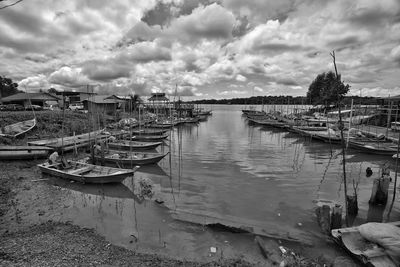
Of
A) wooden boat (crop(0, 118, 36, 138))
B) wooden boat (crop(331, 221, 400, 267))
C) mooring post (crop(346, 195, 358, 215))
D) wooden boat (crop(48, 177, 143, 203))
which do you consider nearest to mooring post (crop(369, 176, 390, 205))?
mooring post (crop(346, 195, 358, 215))

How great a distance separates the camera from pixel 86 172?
12523mm

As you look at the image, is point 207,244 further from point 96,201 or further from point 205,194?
point 96,201

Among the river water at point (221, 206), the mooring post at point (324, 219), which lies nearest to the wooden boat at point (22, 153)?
the river water at point (221, 206)

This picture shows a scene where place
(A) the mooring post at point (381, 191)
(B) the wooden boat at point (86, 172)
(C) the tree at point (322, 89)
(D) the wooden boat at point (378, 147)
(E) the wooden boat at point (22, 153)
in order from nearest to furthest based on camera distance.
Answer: (A) the mooring post at point (381, 191), (B) the wooden boat at point (86, 172), (E) the wooden boat at point (22, 153), (D) the wooden boat at point (378, 147), (C) the tree at point (322, 89)

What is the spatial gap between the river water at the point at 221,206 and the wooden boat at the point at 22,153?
21.6 ft

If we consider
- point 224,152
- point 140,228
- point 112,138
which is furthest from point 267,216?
point 112,138

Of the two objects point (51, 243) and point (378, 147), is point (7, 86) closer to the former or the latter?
point (51, 243)

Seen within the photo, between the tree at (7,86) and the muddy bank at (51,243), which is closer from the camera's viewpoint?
the muddy bank at (51,243)

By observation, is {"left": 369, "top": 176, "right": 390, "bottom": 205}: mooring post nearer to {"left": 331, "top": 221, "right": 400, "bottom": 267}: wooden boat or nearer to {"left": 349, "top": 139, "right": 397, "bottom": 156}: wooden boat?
{"left": 331, "top": 221, "right": 400, "bottom": 267}: wooden boat

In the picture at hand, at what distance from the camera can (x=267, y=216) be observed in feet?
29.6

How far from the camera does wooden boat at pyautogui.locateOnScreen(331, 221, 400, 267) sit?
17.6 ft

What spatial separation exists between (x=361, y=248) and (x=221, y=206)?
534 cm

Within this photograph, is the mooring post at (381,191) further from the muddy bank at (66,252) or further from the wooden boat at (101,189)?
the wooden boat at (101,189)

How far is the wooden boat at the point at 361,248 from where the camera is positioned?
17.6 feet
